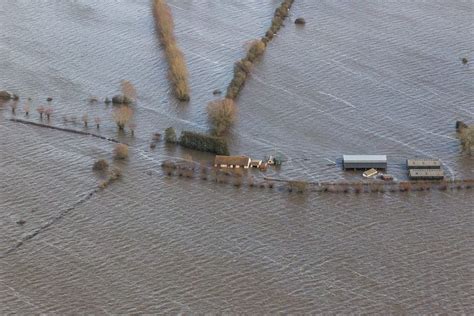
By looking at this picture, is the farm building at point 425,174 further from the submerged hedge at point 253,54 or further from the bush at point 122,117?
the bush at point 122,117

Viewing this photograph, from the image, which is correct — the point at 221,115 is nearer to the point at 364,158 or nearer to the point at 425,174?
the point at 364,158

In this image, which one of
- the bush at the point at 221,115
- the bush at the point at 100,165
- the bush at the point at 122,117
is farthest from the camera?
the bush at the point at 122,117

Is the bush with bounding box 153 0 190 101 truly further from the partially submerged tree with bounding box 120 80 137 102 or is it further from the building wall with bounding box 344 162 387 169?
the building wall with bounding box 344 162 387 169

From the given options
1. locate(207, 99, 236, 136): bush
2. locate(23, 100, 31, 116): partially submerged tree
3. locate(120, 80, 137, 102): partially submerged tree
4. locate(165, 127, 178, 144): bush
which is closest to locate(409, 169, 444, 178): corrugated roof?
locate(207, 99, 236, 136): bush

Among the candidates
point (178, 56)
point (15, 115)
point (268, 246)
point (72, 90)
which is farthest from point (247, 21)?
point (268, 246)

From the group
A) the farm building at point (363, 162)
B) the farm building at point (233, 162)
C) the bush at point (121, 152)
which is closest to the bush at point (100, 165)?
the bush at point (121, 152)

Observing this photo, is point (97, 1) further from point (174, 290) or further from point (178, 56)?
point (174, 290)

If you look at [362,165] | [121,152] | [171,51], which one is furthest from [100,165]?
[171,51]

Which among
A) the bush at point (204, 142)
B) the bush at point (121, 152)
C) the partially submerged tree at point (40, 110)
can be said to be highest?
the partially submerged tree at point (40, 110)
